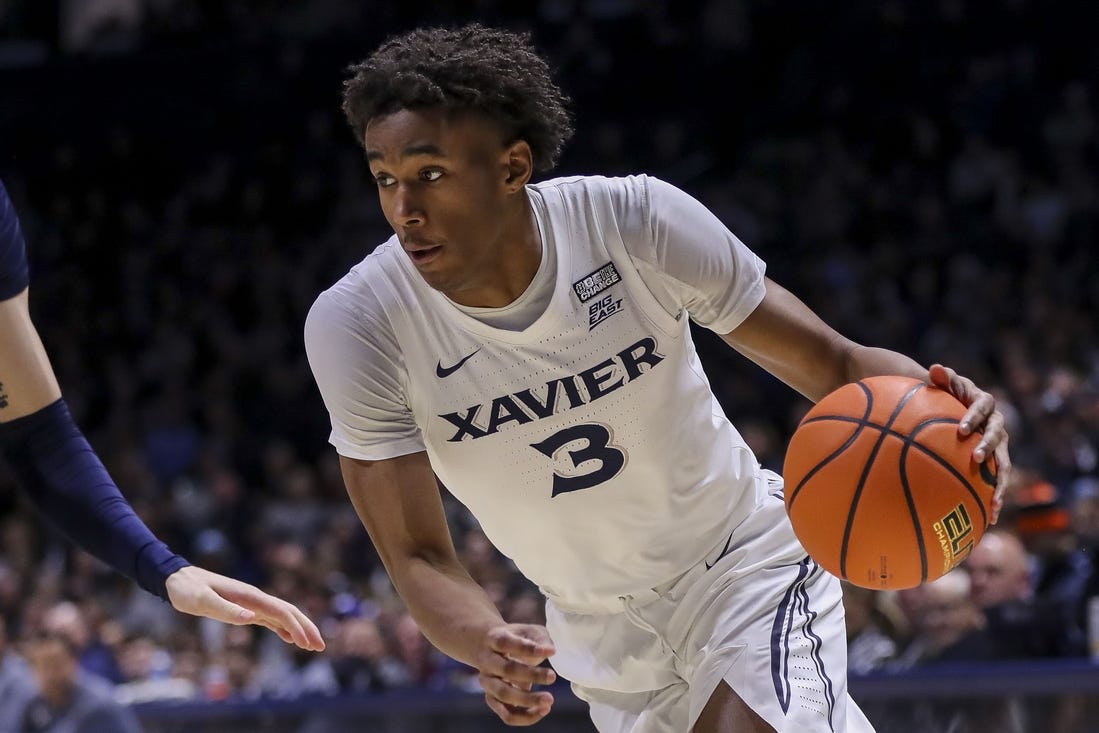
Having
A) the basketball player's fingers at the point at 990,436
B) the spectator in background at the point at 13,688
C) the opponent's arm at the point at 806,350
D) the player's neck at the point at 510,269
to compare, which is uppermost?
the player's neck at the point at 510,269

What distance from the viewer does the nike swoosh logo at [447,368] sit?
130 inches

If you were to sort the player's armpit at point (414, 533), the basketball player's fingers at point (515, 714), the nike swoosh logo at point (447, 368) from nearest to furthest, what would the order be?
1. the basketball player's fingers at point (515, 714)
2. the player's armpit at point (414, 533)
3. the nike swoosh logo at point (447, 368)

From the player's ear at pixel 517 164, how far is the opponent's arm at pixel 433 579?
0.64 metres

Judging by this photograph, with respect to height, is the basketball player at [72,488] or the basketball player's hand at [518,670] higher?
the basketball player at [72,488]

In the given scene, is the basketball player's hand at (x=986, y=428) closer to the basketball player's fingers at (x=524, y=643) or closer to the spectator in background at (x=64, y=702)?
the basketball player's fingers at (x=524, y=643)

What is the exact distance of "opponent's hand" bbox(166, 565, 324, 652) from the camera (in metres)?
2.73

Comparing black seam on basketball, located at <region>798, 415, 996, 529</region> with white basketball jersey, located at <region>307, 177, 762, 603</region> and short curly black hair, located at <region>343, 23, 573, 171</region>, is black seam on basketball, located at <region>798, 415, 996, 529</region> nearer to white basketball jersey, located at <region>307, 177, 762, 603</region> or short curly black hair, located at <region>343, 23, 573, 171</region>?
white basketball jersey, located at <region>307, 177, 762, 603</region>

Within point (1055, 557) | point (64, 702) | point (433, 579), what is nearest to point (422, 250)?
point (433, 579)

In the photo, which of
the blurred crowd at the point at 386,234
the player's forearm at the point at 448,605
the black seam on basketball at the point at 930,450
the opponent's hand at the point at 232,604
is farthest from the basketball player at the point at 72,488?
the blurred crowd at the point at 386,234

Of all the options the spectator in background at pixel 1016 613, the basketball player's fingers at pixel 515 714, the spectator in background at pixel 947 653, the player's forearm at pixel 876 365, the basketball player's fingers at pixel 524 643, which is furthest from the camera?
the spectator in background at pixel 1016 613

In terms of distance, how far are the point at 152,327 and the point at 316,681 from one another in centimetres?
599

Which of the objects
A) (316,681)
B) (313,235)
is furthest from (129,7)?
(316,681)

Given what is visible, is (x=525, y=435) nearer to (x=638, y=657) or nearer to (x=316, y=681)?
(x=638, y=657)

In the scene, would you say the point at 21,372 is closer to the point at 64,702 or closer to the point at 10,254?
the point at 10,254
